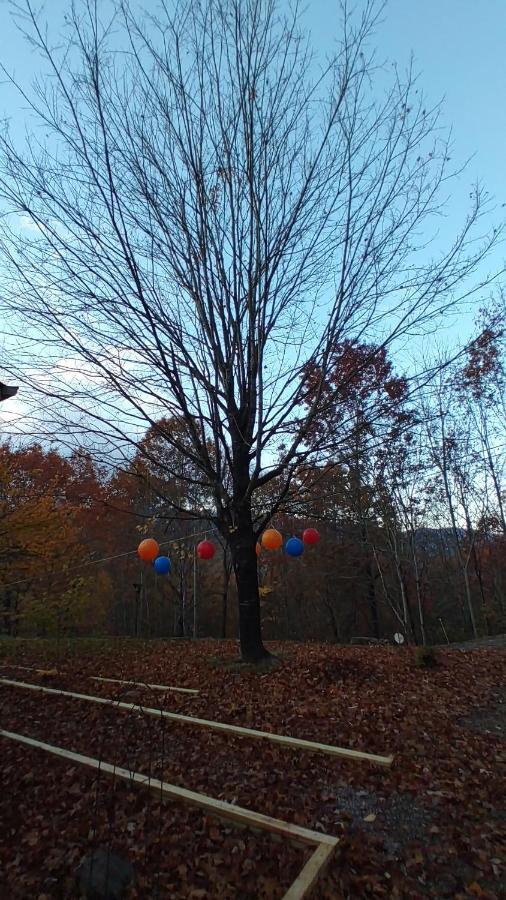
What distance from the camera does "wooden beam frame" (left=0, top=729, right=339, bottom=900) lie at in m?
2.39

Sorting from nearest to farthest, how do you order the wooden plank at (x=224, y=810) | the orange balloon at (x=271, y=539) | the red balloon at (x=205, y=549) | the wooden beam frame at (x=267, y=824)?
the wooden beam frame at (x=267, y=824) → the wooden plank at (x=224, y=810) → the orange balloon at (x=271, y=539) → the red balloon at (x=205, y=549)

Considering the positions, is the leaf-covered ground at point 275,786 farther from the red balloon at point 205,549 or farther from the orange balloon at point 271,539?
the red balloon at point 205,549

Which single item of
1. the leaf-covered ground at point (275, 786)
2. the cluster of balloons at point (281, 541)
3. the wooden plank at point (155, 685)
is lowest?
the leaf-covered ground at point (275, 786)

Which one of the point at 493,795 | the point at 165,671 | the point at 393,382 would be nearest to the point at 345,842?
the point at 493,795

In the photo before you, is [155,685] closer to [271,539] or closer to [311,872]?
[271,539]

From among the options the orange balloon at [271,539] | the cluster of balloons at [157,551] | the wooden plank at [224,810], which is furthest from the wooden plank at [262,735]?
the orange balloon at [271,539]

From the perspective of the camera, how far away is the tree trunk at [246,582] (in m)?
6.92

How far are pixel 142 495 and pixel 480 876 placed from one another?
14885 millimetres

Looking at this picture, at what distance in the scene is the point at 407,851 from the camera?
108 inches

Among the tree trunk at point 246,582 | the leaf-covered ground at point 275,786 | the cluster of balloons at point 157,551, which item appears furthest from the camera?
the cluster of balloons at point 157,551

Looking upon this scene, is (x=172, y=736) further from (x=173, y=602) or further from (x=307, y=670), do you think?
(x=173, y=602)

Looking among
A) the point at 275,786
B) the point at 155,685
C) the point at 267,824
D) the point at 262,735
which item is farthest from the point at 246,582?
the point at 267,824

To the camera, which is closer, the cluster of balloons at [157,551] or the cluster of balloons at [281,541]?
the cluster of balloons at [281,541]

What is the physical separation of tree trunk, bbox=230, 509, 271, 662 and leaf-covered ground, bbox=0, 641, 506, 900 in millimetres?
575
